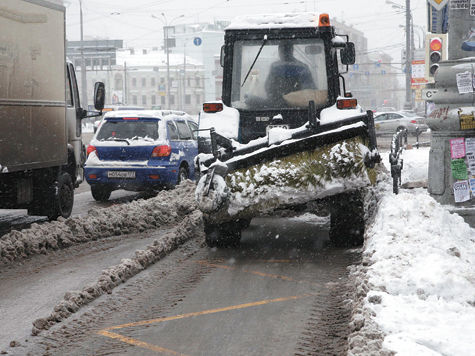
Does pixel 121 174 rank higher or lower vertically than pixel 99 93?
lower

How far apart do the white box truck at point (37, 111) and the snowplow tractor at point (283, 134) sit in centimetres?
228

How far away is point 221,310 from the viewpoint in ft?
18.6

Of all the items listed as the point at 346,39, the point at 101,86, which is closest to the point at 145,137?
the point at 101,86

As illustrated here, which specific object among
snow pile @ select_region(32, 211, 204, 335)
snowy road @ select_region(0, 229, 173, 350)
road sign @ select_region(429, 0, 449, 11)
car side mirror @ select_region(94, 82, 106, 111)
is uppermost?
road sign @ select_region(429, 0, 449, 11)

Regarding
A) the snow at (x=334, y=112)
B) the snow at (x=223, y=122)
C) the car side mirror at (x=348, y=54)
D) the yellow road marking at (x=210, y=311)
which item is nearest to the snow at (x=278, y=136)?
the snow at (x=223, y=122)

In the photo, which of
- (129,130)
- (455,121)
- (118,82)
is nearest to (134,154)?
(129,130)

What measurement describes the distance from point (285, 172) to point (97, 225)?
10.4 feet

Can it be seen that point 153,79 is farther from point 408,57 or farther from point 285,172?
point 285,172

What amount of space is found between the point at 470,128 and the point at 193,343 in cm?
478

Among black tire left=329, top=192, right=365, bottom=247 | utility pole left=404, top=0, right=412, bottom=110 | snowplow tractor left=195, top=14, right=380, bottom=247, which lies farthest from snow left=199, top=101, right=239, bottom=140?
utility pole left=404, top=0, right=412, bottom=110

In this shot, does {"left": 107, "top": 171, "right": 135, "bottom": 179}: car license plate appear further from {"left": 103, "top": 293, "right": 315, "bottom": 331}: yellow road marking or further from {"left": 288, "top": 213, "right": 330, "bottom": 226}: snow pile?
{"left": 103, "top": 293, "right": 315, "bottom": 331}: yellow road marking

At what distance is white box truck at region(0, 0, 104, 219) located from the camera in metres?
8.80

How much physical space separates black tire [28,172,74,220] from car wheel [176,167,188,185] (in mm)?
3271

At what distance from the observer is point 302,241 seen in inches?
355
